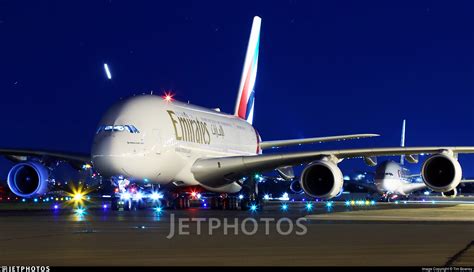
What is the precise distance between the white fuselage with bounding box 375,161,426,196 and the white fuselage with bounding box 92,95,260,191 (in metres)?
27.2

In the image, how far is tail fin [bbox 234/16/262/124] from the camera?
43.9 metres

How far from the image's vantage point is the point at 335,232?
18.5 meters

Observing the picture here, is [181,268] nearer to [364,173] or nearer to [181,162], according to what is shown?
[181,162]

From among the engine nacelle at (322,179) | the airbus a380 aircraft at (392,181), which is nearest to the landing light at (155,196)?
the engine nacelle at (322,179)

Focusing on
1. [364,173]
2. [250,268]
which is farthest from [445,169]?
[364,173]

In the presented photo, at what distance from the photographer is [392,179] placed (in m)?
61.6

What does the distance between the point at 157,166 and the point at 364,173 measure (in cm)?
4937

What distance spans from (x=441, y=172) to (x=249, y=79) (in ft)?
50.3

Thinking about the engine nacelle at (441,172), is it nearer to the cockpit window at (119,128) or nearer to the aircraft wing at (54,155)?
the cockpit window at (119,128)

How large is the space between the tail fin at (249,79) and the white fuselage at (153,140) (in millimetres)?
7548

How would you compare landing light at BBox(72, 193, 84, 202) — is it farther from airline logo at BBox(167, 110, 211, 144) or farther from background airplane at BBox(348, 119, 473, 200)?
airline logo at BBox(167, 110, 211, 144)

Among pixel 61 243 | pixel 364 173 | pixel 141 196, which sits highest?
pixel 364 173

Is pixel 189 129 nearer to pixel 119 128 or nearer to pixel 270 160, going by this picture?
pixel 270 160

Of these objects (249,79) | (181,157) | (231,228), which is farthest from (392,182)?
(231,228)
